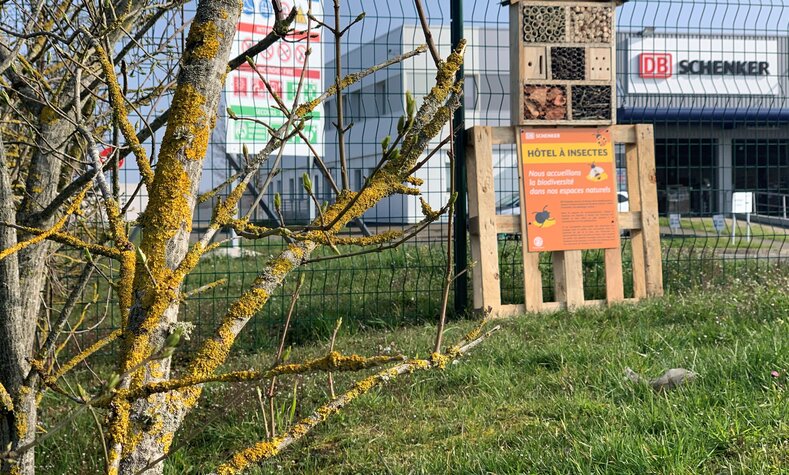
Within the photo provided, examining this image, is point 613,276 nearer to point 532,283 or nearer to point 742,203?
point 532,283

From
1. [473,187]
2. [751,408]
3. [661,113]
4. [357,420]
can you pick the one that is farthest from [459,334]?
[661,113]

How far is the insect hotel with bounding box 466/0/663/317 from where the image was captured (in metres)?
6.23

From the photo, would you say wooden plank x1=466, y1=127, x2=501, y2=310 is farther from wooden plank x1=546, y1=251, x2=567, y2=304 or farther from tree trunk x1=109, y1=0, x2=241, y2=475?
tree trunk x1=109, y1=0, x2=241, y2=475

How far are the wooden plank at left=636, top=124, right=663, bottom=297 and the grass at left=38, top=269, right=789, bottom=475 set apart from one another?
1026mm

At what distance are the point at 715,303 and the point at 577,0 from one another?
244cm

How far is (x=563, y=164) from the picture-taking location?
21.2ft

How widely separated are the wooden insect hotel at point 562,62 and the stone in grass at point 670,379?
2858 millimetres

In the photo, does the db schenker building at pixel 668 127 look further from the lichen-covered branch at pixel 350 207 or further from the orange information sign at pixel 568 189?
the lichen-covered branch at pixel 350 207

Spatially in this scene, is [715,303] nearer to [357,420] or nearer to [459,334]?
[459,334]

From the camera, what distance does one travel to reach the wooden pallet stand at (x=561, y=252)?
6.12 metres

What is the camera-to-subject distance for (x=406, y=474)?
321 cm

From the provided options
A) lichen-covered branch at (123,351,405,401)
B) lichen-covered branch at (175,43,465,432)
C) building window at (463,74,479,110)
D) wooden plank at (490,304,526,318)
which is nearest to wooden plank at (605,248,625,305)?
wooden plank at (490,304,526,318)

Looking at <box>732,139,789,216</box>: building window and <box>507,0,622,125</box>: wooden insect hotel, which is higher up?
<box>507,0,622,125</box>: wooden insect hotel

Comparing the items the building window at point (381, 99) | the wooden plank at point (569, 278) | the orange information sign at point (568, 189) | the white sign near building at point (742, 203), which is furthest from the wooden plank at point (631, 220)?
the white sign near building at point (742, 203)
